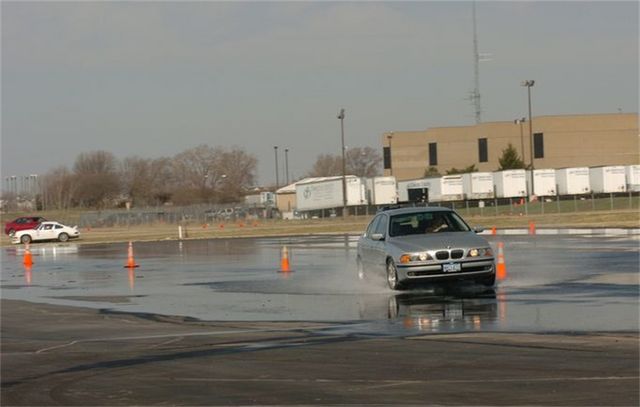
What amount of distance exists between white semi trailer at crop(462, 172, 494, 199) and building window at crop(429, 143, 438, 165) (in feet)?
128

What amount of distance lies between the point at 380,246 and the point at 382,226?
29.7 inches

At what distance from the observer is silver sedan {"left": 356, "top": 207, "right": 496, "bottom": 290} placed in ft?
60.4

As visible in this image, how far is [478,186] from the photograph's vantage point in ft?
289

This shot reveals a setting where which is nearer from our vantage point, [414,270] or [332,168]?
[414,270]

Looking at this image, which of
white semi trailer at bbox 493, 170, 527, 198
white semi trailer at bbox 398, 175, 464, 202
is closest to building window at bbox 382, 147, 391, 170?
white semi trailer at bbox 398, 175, 464, 202

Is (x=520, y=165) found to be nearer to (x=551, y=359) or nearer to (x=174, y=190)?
(x=174, y=190)

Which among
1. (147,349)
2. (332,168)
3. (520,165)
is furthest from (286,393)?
(332,168)

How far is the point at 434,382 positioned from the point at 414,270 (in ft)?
29.1

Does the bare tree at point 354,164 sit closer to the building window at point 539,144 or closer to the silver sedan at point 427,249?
the building window at point 539,144

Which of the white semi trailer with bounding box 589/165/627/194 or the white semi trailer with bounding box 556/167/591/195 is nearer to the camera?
the white semi trailer with bounding box 589/165/627/194

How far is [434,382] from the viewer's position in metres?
9.61

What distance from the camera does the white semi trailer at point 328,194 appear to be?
8844cm

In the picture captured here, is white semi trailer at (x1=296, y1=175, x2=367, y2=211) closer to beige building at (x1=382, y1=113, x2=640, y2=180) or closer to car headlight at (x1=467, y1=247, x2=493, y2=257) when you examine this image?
beige building at (x1=382, y1=113, x2=640, y2=180)

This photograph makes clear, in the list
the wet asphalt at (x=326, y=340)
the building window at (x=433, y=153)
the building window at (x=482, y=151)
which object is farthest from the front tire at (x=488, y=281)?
the building window at (x=433, y=153)
